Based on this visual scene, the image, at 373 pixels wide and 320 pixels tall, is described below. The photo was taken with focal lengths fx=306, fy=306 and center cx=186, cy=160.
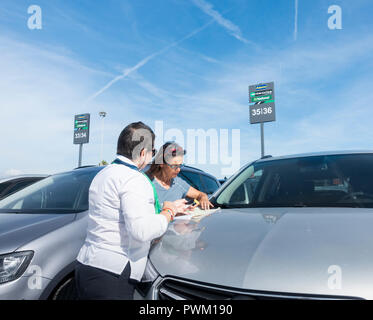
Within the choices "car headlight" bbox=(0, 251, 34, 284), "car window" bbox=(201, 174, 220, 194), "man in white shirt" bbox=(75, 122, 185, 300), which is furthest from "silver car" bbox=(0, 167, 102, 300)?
"car window" bbox=(201, 174, 220, 194)

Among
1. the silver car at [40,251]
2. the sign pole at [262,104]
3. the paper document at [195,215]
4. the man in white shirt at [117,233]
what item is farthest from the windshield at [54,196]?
the sign pole at [262,104]

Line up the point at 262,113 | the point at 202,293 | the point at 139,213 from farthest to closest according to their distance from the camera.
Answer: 1. the point at 262,113
2. the point at 139,213
3. the point at 202,293

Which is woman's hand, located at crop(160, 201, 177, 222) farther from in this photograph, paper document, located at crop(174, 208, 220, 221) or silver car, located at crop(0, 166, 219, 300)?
silver car, located at crop(0, 166, 219, 300)

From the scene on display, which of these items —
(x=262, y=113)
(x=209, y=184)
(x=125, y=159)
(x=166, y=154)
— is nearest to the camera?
(x=125, y=159)

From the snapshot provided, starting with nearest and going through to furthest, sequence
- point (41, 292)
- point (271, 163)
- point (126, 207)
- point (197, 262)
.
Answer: point (197, 262)
point (126, 207)
point (41, 292)
point (271, 163)

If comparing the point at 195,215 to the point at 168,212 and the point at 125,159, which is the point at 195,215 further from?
the point at 125,159

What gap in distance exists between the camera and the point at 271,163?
10.1 feet

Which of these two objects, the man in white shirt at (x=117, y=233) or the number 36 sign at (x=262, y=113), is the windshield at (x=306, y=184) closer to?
the man in white shirt at (x=117, y=233)

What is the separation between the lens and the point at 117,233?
1.67 m

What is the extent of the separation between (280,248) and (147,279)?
693 mm

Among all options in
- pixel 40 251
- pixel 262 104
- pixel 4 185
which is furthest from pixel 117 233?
pixel 262 104
